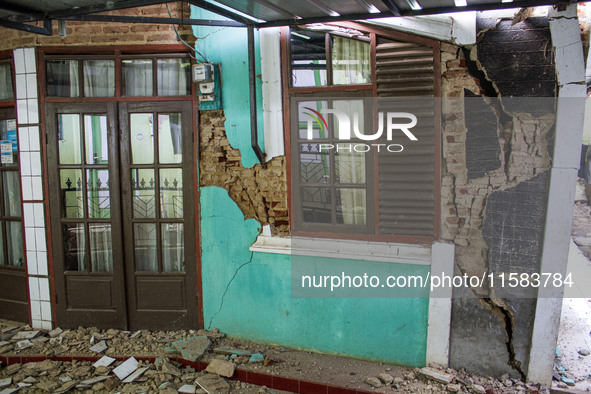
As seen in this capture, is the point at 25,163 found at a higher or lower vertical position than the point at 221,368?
higher

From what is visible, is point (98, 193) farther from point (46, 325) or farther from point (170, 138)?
point (46, 325)

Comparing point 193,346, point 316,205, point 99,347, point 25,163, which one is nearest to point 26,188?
point 25,163

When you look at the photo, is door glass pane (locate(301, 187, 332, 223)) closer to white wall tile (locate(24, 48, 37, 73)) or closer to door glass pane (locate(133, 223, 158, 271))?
door glass pane (locate(133, 223, 158, 271))

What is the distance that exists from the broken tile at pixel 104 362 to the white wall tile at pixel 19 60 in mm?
3145

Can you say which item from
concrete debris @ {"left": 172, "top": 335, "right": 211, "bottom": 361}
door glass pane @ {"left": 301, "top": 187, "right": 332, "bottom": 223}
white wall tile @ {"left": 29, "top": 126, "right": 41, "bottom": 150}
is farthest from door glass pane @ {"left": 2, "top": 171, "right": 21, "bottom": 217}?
door glass pane @ {"left": 301, "top": 187, "right": 332, "bottom": 223}

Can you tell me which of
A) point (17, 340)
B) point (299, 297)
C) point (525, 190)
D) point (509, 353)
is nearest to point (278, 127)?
point (299, 297)

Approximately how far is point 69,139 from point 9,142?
82 cm

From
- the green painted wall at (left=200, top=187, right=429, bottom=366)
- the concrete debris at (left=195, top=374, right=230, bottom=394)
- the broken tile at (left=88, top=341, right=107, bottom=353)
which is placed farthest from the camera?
the broken tile at (left=88, top=341, right=107, bottom=353)

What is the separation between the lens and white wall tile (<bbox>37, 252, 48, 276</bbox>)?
481 cm

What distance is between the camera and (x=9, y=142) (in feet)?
16.1

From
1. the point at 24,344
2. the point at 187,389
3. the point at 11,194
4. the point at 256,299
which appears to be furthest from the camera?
the point at 11,194

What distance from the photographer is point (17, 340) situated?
4.61 m

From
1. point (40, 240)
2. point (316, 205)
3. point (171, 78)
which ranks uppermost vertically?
point (171, 78)

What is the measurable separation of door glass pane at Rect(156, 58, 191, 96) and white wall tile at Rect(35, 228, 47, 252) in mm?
2032
